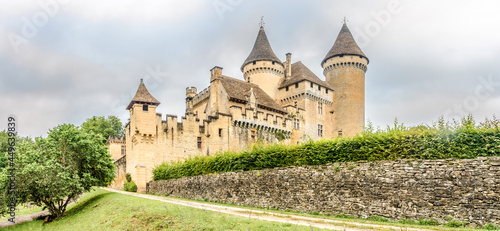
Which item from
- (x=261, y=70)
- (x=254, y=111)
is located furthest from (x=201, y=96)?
(x=261, y=70)

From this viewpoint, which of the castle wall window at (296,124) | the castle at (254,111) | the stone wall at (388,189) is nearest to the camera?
the stone wall at (388,189)

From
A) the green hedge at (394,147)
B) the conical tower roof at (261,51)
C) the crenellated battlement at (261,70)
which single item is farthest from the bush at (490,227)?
the conical tower roof at (261,51)

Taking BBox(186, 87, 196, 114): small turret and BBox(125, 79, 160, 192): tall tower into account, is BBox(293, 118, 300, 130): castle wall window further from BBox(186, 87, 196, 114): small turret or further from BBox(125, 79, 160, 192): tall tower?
BBox(125, 79, 160, 192): tall tower

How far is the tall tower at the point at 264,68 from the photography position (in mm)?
54812

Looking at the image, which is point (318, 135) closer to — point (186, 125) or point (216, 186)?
point (186, 125)

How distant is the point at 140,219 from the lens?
18.1 m

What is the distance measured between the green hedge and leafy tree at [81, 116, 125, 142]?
1680 inches

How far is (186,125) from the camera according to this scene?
127ft

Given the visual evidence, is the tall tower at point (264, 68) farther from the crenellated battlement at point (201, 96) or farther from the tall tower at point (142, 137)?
the tall tower at point (142, 137)

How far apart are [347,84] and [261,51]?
556 inches

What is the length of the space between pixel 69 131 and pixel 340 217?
19.6 meters

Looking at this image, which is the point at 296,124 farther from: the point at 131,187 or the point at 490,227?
the point at 490,227

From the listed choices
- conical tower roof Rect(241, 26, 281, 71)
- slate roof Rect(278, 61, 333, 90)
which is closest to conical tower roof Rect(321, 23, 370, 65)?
slate roof Rect(278, 61, 333, 90)

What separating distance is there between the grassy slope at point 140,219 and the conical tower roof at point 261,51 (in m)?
32.5
